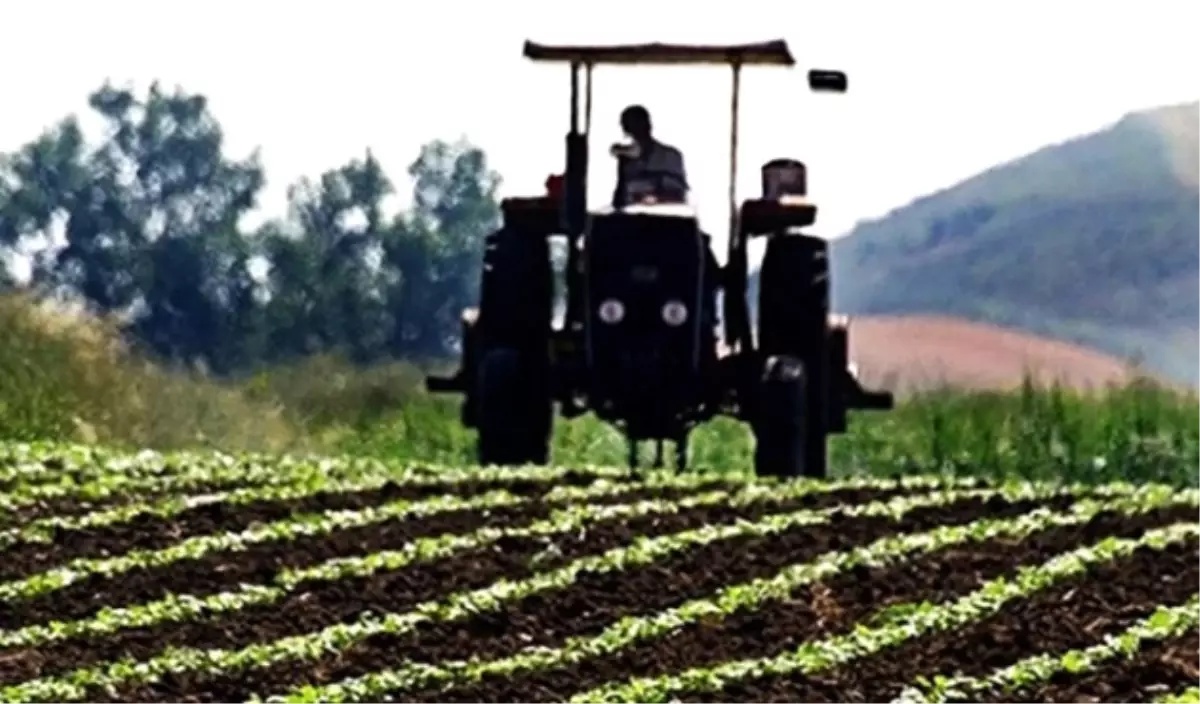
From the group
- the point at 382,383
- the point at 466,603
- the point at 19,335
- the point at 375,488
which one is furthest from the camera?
the point at 382,383

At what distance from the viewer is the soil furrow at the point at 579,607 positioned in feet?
29.7

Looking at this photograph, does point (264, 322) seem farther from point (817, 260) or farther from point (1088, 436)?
point (817, 260)

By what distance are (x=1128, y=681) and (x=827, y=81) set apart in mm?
5431

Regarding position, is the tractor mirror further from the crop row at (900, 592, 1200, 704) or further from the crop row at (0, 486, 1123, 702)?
the crop row at (900, 592, 1200, 704)

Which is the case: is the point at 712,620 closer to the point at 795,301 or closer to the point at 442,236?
the point at 795,301

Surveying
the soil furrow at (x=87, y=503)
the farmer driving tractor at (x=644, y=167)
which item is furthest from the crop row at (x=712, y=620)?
the soil furrow at (x=87, y=503)

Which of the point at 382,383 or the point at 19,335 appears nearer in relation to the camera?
the point at 19,335

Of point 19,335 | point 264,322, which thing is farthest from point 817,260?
point 264,322

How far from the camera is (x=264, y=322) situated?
35438mm

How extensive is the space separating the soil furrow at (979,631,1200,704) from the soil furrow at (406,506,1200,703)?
102 centimetres

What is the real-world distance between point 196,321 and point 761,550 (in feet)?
83.5

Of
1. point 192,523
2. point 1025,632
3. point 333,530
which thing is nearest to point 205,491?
point 192,523

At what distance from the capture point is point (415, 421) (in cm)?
2011

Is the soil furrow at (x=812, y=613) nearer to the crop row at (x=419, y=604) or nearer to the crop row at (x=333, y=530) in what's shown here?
the crop row at (x=419, y=604)
